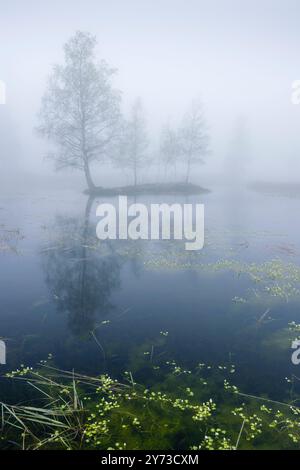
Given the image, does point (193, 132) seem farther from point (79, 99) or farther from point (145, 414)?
point (145, 414)

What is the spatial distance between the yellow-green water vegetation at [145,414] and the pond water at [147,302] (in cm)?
50

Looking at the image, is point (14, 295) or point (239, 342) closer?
point (239, 342)

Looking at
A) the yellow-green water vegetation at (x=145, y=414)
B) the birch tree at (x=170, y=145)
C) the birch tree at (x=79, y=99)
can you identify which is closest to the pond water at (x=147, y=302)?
the yellow-green water vegetation at (x=145, y=414)

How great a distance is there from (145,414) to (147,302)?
559cm

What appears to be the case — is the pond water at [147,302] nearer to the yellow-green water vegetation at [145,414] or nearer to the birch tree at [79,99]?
the yellow-green water vegetation at [145,414]

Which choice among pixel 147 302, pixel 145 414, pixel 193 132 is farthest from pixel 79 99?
pixel 145 414

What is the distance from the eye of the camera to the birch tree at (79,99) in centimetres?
3572

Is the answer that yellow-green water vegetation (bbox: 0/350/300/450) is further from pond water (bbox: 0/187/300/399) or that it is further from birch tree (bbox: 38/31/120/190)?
birch tree (bbox: 38/31/120/190)

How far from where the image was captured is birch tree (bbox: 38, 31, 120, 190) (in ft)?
117

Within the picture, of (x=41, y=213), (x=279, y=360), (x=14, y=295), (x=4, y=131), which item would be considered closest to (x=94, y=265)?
(x=14, y=295)

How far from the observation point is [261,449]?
242 inches

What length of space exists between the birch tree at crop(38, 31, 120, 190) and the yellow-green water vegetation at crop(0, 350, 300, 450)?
109 feet

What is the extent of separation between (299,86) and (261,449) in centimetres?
2174
